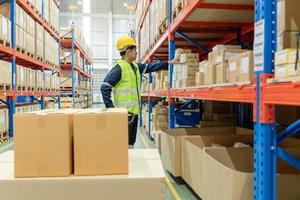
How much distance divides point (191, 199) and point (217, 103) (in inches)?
107

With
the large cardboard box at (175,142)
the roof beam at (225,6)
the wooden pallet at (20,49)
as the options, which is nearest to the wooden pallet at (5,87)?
the wooden pallet at (20,49)

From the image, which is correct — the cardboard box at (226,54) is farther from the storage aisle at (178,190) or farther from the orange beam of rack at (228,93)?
the storage aisle at (178,190)

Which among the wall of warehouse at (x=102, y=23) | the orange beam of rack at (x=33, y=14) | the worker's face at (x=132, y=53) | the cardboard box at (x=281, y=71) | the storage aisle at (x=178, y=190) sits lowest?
the storage aisle at (x=178, y=190)

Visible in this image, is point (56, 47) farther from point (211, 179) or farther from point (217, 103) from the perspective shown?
point (211, 179)

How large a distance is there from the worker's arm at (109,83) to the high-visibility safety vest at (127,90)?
92mm

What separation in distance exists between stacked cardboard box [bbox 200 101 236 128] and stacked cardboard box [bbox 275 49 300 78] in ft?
13.2

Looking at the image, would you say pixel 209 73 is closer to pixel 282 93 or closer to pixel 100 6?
pixel 282 93

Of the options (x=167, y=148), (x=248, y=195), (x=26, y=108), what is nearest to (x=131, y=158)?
(x=248, y=195)

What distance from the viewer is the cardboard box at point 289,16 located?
204 centimetres

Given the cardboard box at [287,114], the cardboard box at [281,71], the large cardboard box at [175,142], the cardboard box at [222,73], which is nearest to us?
the cardboard box at [281,71]

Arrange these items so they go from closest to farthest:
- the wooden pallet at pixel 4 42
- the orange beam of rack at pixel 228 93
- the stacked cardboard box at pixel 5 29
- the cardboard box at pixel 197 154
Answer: the orange beam of rack at pixel 228 93
the cardboard box at pixel 197 154
the stacked cardboard box at pixel 5 29
the wooden pallet at pixel 4 42

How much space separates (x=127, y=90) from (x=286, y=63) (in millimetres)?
3037

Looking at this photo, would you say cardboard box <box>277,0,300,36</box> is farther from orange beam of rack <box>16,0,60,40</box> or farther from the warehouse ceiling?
the warehouse ceiling

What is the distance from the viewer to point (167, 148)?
195 inches
